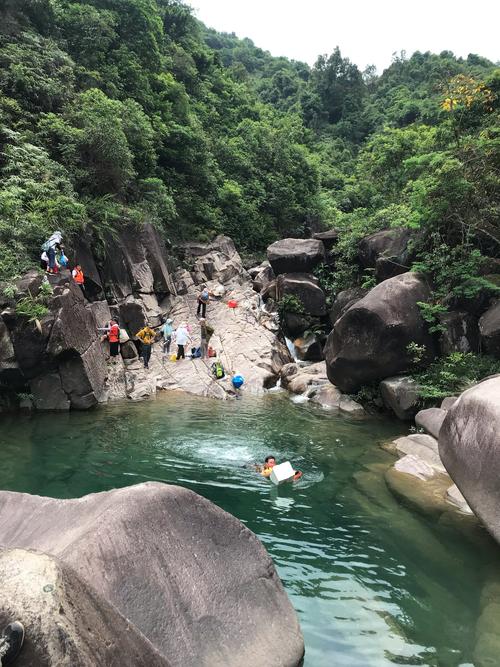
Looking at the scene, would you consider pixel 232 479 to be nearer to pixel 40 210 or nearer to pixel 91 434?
pixel 91 434

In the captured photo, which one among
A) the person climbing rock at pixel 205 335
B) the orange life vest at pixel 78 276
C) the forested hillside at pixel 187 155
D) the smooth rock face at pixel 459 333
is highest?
the forested hillside at pixel 187 155

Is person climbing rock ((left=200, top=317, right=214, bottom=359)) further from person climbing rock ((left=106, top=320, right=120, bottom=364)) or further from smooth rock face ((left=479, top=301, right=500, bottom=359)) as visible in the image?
smooth rock face ((left=479, top=301, right=500, bottom=359))

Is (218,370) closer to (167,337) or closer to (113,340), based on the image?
(167,337)

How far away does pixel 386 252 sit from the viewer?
1948cm

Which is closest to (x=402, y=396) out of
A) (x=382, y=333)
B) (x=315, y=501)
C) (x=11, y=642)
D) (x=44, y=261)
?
(x=382, y=333)

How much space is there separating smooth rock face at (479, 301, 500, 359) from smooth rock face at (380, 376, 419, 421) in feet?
8.19

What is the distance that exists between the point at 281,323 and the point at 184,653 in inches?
826

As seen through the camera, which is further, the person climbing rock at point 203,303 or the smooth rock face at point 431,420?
the person climbing rock at point 203,303

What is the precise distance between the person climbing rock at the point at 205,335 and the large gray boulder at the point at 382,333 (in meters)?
7.06

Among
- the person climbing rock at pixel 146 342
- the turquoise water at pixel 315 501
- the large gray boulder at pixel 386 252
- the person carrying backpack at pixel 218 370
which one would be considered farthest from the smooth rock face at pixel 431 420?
the person climbing rock at pixel 146 342

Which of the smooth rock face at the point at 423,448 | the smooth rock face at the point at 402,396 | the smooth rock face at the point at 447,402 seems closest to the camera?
the smooth rock face at the point at 423,448

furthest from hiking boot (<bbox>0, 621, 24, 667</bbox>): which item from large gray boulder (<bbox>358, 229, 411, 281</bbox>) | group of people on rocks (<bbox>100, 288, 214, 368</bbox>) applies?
large gray boulder (<bbox>358, 229, 411, 281</bbox>)

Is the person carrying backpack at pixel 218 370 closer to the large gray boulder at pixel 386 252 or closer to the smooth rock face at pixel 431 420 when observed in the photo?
the large gray boulder at pixel 386 252

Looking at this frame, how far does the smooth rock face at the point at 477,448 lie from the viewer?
22.8 feet
